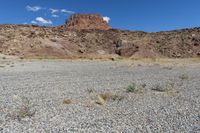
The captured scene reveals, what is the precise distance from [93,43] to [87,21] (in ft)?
143

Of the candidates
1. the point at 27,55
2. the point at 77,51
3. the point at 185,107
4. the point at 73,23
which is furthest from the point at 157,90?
the point at 73,23

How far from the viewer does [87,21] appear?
120m

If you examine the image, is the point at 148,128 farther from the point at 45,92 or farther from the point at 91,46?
the point at 91,46

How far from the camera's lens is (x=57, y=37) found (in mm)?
74812

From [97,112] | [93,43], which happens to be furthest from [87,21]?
[97,112]

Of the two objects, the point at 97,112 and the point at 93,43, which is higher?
the point at 93,43

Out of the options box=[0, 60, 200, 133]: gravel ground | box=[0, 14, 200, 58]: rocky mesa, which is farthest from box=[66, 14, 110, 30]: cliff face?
box=[0, 60, 200, 133]: gravel ground

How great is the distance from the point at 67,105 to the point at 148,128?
3.77 meters

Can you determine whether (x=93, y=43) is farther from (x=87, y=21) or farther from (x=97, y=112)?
(x=97, y=112)

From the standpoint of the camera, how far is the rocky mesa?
69.2 metres

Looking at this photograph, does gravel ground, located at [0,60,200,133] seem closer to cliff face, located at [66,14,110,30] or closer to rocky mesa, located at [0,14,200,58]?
rocky mesa, located at [0,14,200,58]

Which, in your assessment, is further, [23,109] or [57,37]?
[57,37]

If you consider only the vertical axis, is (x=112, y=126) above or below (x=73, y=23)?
below

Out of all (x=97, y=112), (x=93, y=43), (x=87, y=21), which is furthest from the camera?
(x=87, y=21)
